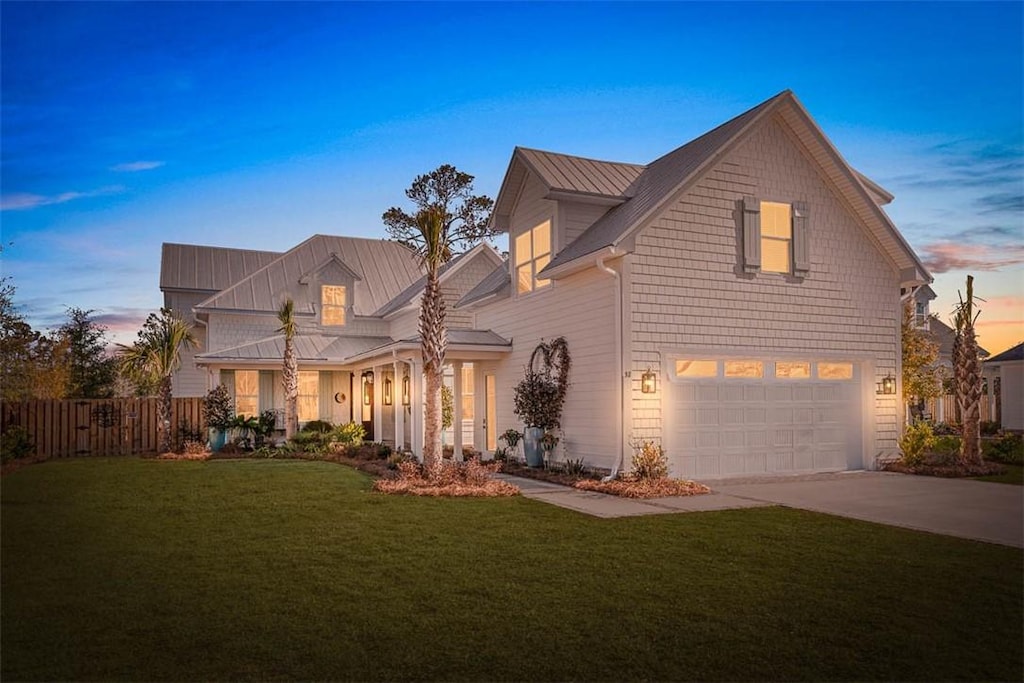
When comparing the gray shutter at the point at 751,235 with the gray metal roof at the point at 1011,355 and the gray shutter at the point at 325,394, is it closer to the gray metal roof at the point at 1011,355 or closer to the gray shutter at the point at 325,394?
the gray shutter at the point at 325,394

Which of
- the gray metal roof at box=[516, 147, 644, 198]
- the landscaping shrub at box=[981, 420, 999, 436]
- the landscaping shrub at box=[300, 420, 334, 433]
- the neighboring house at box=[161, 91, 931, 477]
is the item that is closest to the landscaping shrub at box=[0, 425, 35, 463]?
the landscaping shrub at box=[300, 420, 334, 433]

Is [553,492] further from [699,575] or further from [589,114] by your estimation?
[589,114]

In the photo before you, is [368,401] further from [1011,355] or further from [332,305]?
[1011,355]

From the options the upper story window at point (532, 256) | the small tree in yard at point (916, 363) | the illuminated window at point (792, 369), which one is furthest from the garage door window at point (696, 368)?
the small tree in yard at point (916, 363)

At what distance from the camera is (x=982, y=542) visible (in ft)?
28.3

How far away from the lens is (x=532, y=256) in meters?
18.3

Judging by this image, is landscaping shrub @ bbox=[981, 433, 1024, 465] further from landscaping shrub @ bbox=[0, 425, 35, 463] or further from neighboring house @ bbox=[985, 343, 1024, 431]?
landscaping shrub @ bbox=[0, 425, 35, 463]

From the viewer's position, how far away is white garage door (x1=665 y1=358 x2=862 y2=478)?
1488 cm

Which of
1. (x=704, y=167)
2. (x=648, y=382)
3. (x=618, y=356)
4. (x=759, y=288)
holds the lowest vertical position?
(x=648, y=382)

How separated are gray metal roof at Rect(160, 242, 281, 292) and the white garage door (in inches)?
877

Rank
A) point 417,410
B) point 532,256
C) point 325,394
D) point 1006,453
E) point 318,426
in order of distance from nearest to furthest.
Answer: point 532,256
point 417,410
point 1006,453
point 318,426
point 325,394

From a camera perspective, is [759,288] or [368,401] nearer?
[759,288]

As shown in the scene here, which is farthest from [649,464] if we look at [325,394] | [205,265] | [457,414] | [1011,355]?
[205,265]

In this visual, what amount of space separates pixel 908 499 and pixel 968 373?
260 inches
